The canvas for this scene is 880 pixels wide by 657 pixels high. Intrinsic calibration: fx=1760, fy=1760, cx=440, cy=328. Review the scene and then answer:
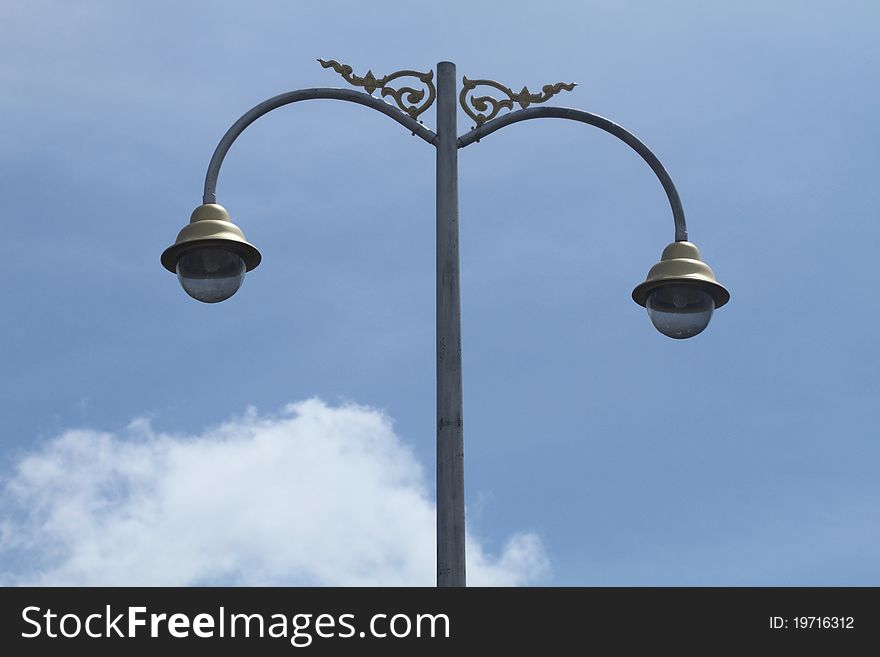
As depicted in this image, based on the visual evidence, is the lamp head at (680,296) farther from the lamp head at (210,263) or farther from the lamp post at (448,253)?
the lamp head at (210,263)

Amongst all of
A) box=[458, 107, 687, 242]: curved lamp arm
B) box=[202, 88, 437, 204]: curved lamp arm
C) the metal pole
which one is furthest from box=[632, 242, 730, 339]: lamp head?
box=[202, 88, 437, 204]: curved lamp arm

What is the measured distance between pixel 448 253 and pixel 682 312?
6.14ft

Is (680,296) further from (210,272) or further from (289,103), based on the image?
(210,272)

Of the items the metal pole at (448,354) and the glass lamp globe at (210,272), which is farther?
the glass lamp globe at (210,272)

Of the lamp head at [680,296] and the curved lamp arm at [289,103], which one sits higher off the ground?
the curved lamp arm at [289,103]

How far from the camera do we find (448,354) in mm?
11500

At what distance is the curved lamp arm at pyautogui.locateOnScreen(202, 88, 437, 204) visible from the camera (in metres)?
12.2

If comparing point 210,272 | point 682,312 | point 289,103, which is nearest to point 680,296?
point 682,312

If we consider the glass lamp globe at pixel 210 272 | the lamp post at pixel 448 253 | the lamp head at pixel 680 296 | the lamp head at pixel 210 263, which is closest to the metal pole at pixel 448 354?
the lamp post at pixel 448 253

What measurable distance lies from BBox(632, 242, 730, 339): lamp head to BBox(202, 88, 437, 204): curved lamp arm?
190cm

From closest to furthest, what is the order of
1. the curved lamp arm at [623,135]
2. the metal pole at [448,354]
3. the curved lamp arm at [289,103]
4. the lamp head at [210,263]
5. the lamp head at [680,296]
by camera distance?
the metal pole at [448,354], the lamp head at [210,263], the curved lamp arm at [289,103], the lamp head at [680,296], the curved lamp arm at [623,135]

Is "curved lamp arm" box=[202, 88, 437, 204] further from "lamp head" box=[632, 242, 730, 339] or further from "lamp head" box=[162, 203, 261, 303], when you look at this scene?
"lamp head" box=[632, 242, 730, 339]

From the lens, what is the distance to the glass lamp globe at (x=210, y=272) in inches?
472
